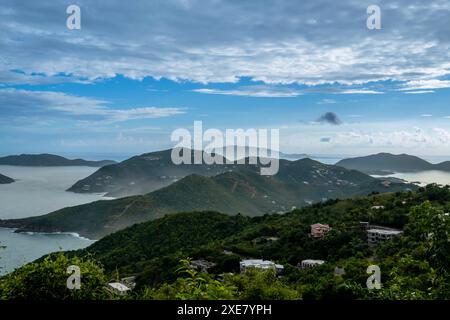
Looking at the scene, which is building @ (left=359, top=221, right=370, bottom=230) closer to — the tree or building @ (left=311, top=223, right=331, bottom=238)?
building @ (left=311, top=223, right=331, bottom=238)

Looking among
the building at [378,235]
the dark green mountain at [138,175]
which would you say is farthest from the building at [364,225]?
the dark green mountain at [138,175]

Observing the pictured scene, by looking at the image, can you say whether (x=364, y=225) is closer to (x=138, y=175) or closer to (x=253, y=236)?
(x=253, y=236)

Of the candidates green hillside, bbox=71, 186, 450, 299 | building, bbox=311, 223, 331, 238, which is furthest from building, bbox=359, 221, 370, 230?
building, bbox=311, 223, 331, 238

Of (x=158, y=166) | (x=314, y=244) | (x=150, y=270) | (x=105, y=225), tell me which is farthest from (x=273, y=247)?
(x=158, y=166)

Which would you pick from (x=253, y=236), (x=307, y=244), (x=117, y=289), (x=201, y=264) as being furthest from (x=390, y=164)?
(x=117, y=289)

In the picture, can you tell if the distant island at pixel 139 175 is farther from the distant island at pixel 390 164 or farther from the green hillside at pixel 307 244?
the green hillside at pixel 307 244

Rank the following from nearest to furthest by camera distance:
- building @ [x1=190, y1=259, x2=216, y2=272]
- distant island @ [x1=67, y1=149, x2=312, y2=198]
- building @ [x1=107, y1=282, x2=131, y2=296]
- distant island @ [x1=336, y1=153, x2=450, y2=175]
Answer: building @ [x1=107, y1=282, x2=131, y2=296]
building @ [x1=190, y1=259, x2=216, y2=272]
distant island @ [x1=336, y1=153, x2=450, y2=175]
distant island @ [x1=67, y1=149, x2=312, y2=198]
